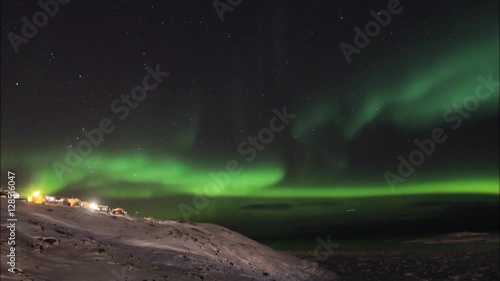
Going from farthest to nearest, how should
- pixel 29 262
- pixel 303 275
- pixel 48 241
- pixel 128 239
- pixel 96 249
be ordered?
pixel 303 275
pixel 128 239
pixel 96 249
pixel 48 241
pixel 29 262

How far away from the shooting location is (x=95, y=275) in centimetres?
1773

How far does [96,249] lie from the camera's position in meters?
23.2

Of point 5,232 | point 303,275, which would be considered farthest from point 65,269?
point 303,275

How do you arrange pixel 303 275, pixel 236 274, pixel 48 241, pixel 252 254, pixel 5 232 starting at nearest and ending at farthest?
pixel 5 232
pixel 48 241
pixel 236 274
pixel 303 275
pixel 252 254

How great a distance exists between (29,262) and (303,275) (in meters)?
24.2

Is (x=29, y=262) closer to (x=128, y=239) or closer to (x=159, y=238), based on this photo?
(x=128, y=239)

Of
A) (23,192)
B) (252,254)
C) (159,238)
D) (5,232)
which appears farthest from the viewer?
(23,192)

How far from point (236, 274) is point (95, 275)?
10.4 meters

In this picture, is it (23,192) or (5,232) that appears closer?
(5,232)

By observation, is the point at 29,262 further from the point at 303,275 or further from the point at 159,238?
the point at 303,275

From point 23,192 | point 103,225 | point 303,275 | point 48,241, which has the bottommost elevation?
point 303,275

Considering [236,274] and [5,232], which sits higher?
[5,232]

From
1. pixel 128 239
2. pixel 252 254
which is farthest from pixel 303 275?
pixel 128 239

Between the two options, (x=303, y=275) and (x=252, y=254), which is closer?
(x=303, y=275)
